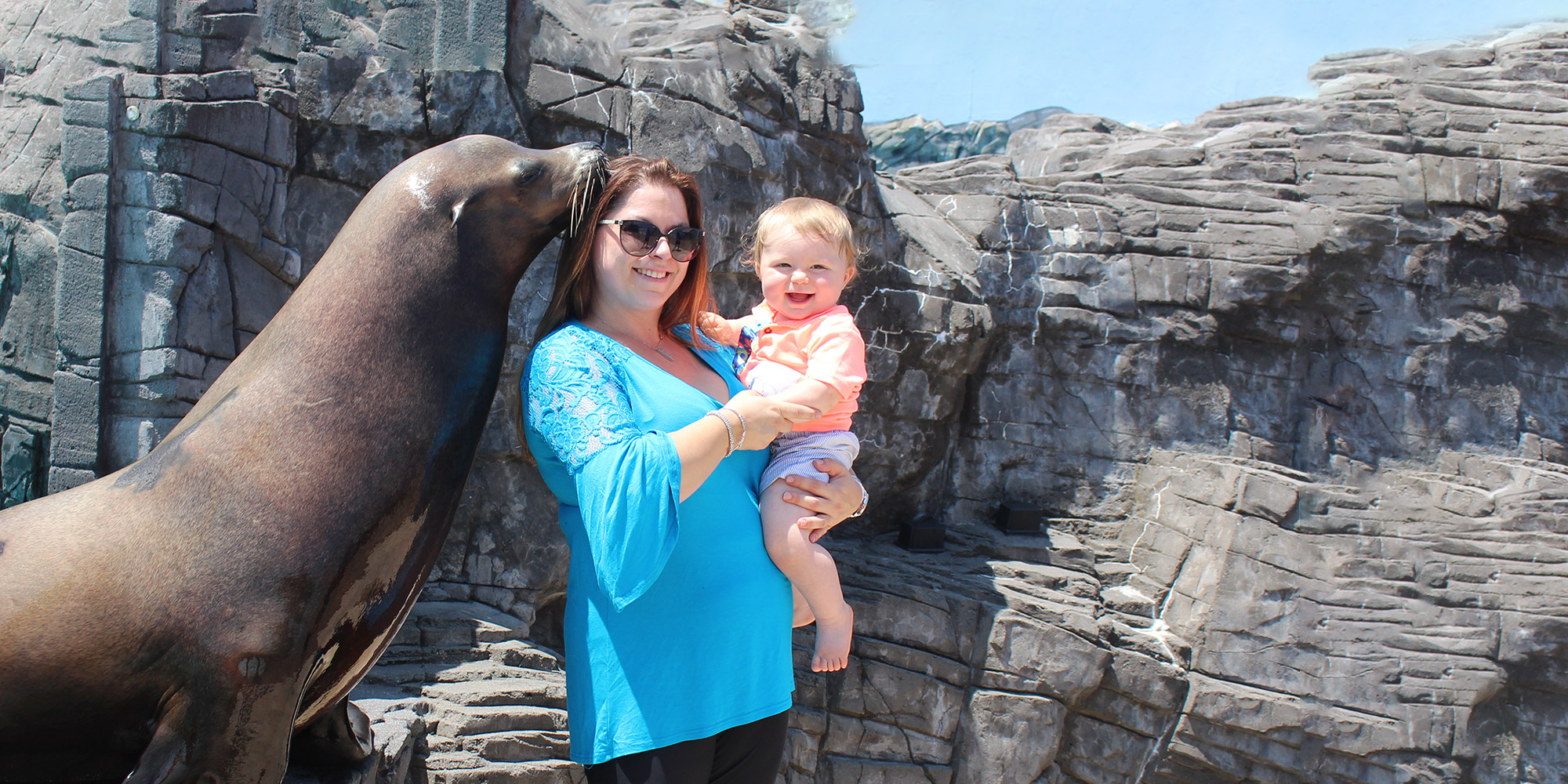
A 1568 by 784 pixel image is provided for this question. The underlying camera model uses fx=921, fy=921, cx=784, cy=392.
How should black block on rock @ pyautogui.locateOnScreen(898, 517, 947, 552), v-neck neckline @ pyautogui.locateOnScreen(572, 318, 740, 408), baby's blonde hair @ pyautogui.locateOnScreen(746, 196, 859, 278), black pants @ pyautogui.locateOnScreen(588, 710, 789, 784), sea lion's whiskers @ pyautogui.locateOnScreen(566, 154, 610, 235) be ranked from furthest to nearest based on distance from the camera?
1. black block on rock @ pyautogui.locateOnScreen(898, 517, 947, 552)
2. baby's blonde hair @ pyautogui.locateOnScreen(746, 196, 859, 278)
3. sea lion's whiskers @ pyautogui.locateOnScreen(566, 154, 610, 235)
4. v-neck neckline @ pyautogui.locateOnScreen(572, 318, 740, 408)
5. black pants @ pyautogui.locateOnScreen(588, 710, 789, 784)

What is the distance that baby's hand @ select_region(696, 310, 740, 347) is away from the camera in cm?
218

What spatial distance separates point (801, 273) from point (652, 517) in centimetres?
85

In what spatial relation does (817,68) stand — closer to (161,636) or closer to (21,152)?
(21,152)

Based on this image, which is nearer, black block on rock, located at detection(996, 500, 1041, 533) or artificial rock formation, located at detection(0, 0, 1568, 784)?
artificial rock formation, located at detection(0, 0, 1568, 784)

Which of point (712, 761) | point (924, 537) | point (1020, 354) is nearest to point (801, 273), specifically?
point (712, 761)

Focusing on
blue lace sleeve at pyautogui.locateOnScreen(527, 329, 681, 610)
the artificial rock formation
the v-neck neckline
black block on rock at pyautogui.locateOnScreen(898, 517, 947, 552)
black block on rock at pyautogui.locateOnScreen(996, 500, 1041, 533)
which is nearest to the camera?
blue lace sleeve at pyautogui.locateOnScreen(527, 329, 681, 610)

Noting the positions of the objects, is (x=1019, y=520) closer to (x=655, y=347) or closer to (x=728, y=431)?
(x=655, y=347)

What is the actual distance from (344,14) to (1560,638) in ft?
23.8

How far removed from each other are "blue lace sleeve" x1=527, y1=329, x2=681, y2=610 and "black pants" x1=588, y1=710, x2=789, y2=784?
0.29 meters

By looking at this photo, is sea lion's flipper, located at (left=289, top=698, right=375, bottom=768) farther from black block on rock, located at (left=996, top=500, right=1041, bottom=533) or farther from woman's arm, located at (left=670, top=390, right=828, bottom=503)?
black block on rock, located at (left=996, top=500, right=1041, bottom=533)

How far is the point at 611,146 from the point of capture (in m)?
4.88

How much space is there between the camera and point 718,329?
7.24 ft

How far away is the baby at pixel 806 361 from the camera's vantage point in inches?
75.5

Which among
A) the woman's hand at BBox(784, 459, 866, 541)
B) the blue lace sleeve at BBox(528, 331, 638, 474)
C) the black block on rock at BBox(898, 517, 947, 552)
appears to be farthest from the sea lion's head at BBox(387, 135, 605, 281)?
the black block on rock at BBox(898, 517, 947, 552)
